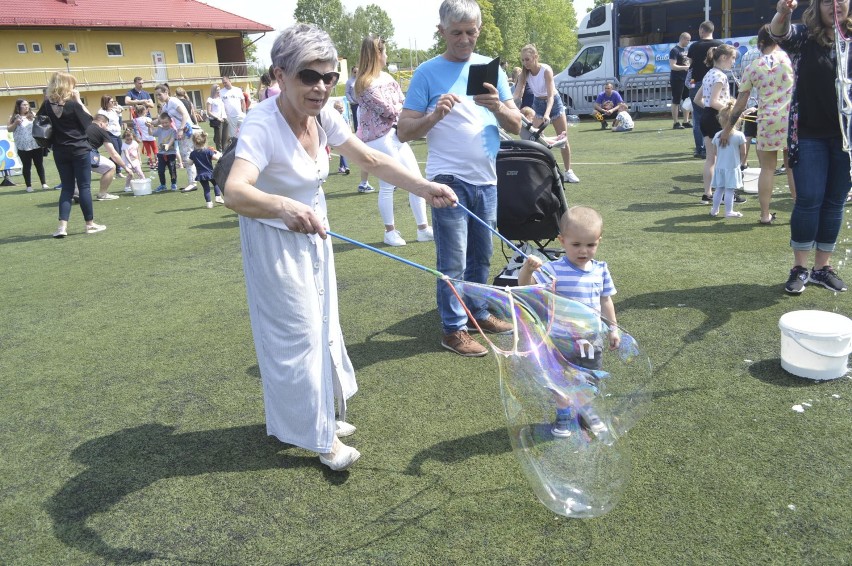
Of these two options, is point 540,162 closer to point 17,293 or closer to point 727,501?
point 727,501

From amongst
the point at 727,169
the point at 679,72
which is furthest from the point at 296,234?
the point at 679,72

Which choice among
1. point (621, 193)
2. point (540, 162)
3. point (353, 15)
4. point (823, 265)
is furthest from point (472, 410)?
point (353, 15)

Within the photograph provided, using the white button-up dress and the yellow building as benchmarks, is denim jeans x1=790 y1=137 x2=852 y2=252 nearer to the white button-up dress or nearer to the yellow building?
the white button-up dress

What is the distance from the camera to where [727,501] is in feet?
9.91

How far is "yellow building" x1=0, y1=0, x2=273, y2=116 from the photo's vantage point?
45469mm

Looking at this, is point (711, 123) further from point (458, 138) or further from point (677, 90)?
point (677, 90)

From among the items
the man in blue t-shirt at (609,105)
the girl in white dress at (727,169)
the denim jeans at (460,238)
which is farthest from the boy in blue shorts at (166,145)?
the man in blue t-shirt at (609,105)

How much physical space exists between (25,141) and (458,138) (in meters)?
14.5

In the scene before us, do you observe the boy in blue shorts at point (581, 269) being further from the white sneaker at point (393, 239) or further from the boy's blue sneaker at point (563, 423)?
the white sneaker at point (393, 239)

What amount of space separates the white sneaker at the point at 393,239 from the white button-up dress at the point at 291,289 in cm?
445

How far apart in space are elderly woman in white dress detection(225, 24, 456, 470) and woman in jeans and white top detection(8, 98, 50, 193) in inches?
578

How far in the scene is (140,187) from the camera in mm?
14070

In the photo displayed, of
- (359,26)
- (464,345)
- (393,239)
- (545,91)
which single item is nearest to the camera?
(464,345)

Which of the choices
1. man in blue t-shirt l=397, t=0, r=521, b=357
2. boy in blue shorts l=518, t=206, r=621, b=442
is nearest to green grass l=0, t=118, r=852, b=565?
man in blue t-shirt l=397, t=0, r=521, b=357
